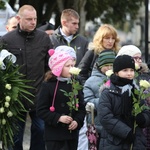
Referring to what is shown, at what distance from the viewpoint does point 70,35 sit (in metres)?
9.14

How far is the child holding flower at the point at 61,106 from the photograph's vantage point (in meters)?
6.61

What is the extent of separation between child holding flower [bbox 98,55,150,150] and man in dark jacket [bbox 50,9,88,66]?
2.53 metres

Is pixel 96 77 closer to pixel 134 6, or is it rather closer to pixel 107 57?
pixel 107 57

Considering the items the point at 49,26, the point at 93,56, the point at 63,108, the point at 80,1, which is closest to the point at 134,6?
the point at 80,1

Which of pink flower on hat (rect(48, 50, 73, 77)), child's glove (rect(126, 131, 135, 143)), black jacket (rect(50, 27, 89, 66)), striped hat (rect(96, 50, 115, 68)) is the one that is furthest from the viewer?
black jacket (rect(50, 27, 89, 66))

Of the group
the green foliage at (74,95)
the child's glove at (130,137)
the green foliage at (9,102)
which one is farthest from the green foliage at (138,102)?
the green foliage at (9,102)

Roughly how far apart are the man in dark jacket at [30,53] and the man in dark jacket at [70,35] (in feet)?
3.58

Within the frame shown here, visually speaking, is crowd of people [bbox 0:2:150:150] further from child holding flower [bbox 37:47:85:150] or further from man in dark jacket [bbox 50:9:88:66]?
man in dark jacket [bbox 50:9:88:66]

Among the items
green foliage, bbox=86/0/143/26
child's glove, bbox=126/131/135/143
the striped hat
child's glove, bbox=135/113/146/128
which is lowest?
green foliage, bbox=86/0/143/26

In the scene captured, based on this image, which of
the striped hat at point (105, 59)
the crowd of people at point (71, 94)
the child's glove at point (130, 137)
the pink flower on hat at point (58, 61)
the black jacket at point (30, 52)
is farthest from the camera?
the black jacket at point (30, 52)

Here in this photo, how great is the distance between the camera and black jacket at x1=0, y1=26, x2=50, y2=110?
7.67m

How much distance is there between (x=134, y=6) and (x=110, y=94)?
2220 centimetres

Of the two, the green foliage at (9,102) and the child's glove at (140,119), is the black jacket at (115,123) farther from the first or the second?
the green foliage at (9,102)

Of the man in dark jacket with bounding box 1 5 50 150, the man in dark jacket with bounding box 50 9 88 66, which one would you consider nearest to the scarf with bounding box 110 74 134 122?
the man in dark jacket with bounding box 1 5 50 150
